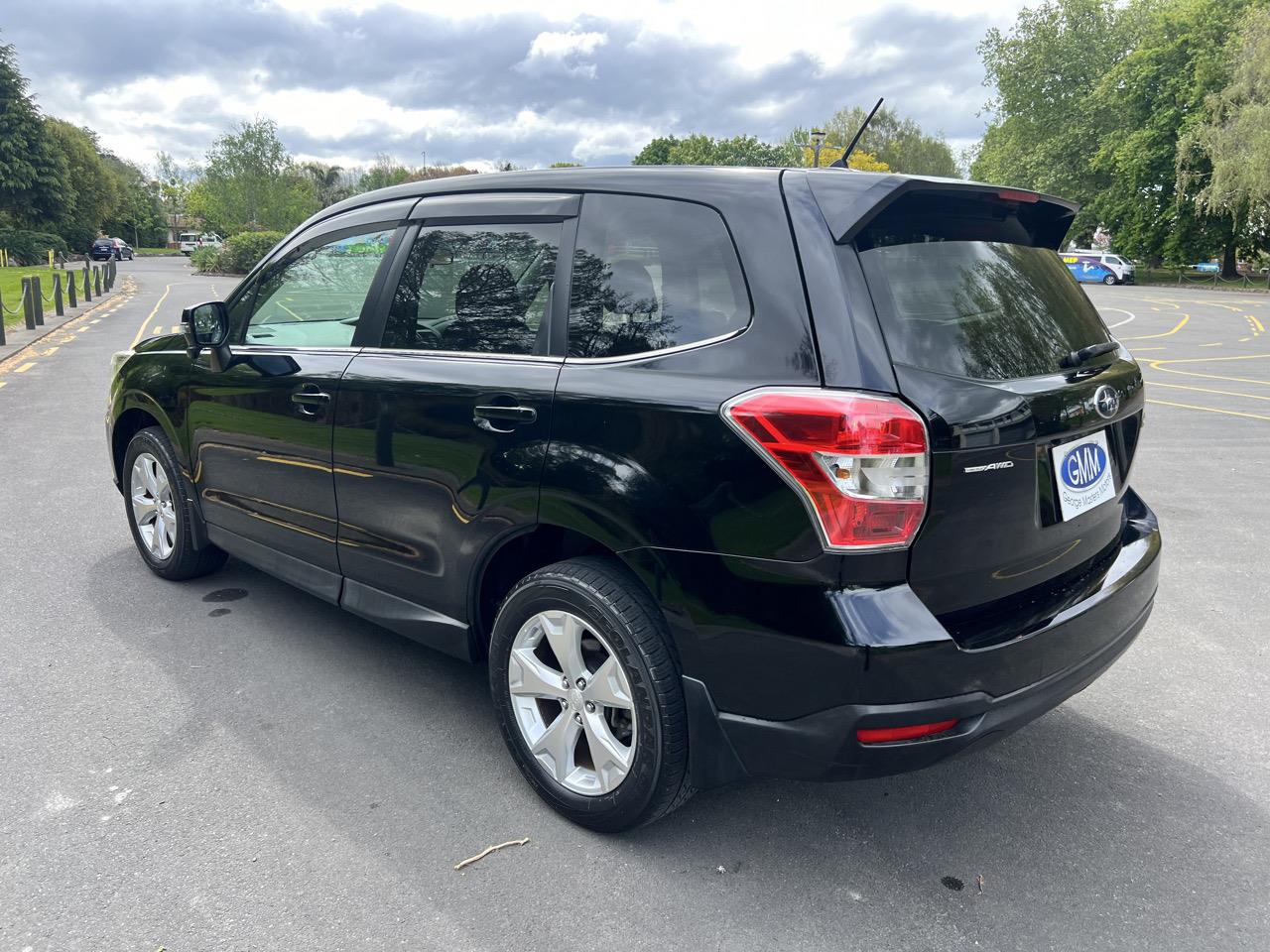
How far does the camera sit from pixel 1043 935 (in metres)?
2.27

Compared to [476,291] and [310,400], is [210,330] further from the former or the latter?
[476,291]

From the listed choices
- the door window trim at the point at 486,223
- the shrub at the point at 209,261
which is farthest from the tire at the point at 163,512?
the shrub at the point at 209,261

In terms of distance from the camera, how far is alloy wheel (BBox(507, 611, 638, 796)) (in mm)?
2529

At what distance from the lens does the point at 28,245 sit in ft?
161

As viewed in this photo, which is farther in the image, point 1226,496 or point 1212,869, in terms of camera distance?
point 1226,496

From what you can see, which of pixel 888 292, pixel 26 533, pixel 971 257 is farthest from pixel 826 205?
pixel 26 533

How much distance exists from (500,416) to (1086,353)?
1.71 m

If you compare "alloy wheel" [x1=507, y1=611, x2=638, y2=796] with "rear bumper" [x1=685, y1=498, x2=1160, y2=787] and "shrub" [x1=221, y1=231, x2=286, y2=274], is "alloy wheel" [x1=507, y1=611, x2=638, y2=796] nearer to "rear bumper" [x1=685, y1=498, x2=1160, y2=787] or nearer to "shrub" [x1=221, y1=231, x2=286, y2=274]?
"rear bumper" [x1=685, y1=498, x2=1160, y2=787]

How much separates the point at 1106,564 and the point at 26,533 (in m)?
5.48

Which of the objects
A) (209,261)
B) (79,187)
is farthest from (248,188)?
(79,187)

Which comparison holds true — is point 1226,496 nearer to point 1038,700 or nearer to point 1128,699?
point 1128,699

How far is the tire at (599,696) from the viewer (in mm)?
2395

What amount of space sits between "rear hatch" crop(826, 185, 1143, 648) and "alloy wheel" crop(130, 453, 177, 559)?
11.8ft

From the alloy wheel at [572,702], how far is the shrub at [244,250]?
4185 cm
